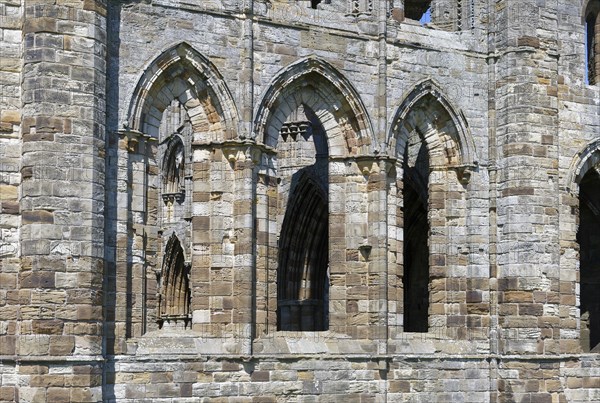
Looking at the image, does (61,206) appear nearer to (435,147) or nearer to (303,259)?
(435,147)

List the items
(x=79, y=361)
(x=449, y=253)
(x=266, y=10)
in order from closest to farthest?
(x=79, y=361), (x=266, y=10), (x=449, y=253)

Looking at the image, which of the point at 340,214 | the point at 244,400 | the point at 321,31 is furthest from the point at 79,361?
the point at 321,31

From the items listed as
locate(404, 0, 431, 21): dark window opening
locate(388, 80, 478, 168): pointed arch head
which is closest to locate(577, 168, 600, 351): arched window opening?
locate(388, 80, 478, 168): pointed arch head

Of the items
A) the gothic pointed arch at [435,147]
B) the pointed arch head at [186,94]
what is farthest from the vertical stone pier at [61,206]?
the gothic pointed arch at [435,147]

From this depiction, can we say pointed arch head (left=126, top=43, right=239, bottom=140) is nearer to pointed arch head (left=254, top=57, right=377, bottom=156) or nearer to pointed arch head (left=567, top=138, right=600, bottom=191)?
pointed arch head (left=254, top=57, right=377, bottom=156)

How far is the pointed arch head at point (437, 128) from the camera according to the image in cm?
1792

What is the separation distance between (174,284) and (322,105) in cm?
1092

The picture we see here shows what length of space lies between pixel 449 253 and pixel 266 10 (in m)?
4.63

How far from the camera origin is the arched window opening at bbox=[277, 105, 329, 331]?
23.4 metres

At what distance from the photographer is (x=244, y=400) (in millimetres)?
16047

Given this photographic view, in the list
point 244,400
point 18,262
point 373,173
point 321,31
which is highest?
point 321,31

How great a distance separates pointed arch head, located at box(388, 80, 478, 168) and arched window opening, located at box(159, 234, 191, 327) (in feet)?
32.3

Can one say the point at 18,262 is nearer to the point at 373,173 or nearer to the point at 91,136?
the point at 91,136

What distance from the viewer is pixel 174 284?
27312mm
